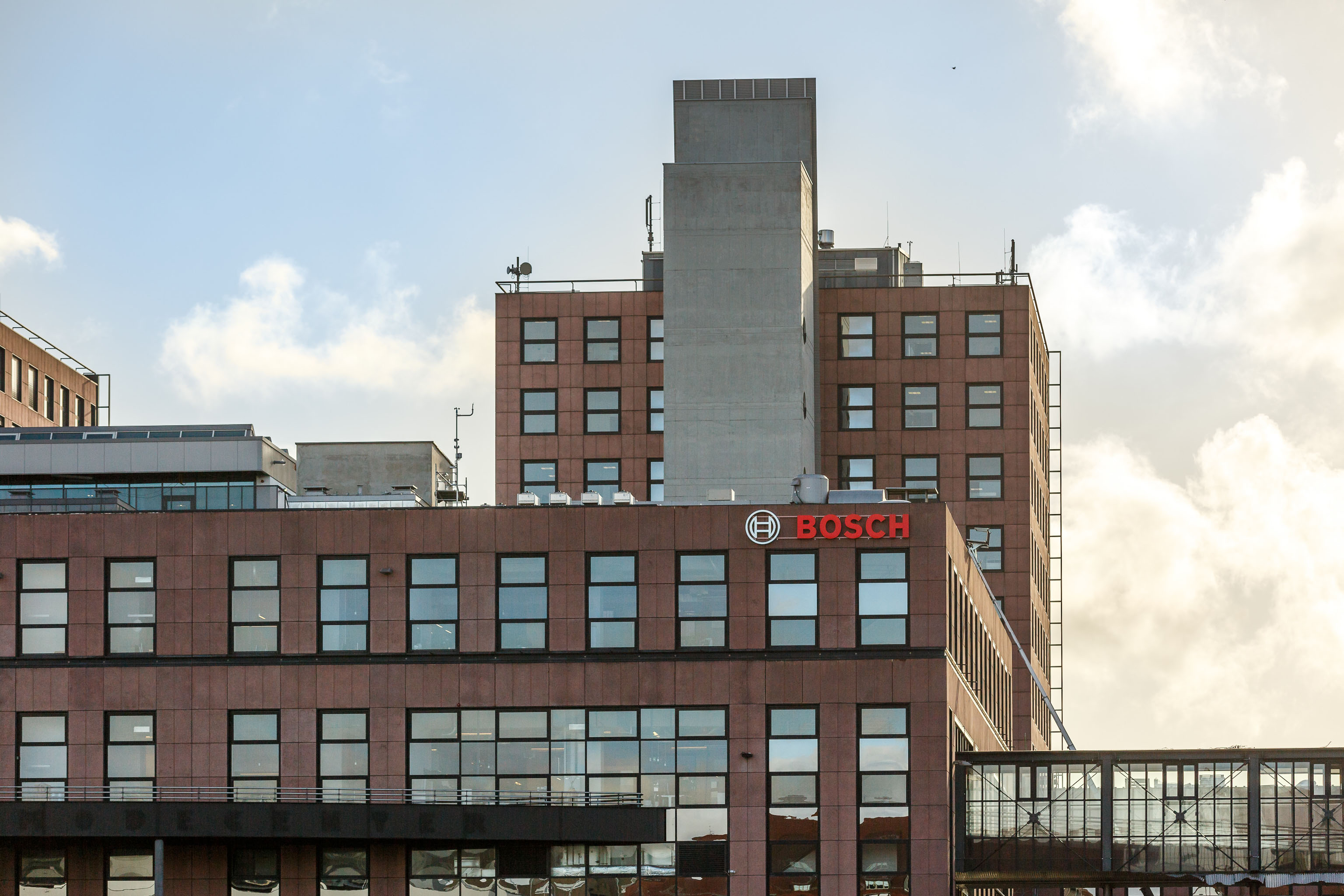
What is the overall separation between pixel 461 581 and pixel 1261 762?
25907 millimetres

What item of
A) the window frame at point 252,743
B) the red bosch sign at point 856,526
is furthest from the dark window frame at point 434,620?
the red bosch sign at point 856,526

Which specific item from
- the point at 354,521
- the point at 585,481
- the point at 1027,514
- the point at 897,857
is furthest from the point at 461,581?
the point at 1027,514

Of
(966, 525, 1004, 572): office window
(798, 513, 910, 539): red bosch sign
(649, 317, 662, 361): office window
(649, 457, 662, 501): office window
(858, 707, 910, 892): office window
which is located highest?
(649, 317, 662, 361): office window

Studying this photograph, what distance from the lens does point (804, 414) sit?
327 feet

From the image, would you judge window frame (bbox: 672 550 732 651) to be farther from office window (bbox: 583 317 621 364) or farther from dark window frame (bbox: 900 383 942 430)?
dark window frame (bbox: 900 383 942 430)

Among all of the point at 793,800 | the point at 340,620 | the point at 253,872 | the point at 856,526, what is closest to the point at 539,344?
the point at 340,620

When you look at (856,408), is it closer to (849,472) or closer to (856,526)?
(849,472)

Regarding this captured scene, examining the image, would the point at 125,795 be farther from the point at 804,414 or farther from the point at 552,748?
the point at 804,414

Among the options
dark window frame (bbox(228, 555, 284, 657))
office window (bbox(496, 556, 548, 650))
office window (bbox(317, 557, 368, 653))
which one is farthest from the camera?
dark window frame (bbox(228, 555, 284, 657))

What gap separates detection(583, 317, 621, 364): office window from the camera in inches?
4491

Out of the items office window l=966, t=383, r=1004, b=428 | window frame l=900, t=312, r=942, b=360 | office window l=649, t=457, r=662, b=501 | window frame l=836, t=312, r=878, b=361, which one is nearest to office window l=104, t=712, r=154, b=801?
office window l=649, t=457, r=662, b=501

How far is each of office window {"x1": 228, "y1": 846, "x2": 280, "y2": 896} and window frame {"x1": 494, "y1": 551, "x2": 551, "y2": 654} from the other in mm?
9562

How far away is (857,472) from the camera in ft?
371

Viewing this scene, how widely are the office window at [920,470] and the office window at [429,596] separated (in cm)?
4477
